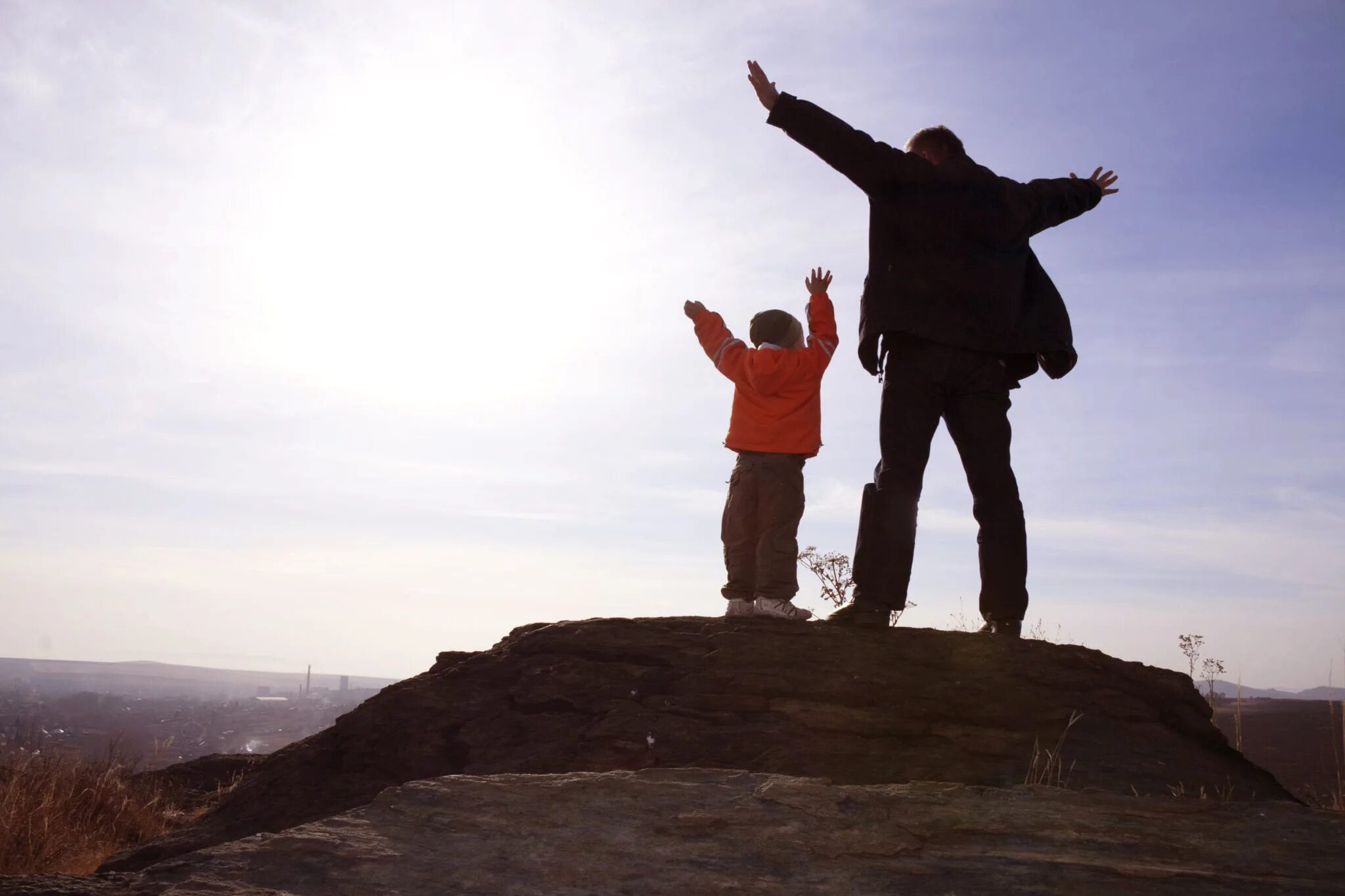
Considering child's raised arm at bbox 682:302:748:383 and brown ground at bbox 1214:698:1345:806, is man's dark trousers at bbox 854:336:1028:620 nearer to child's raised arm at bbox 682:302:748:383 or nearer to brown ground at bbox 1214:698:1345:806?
child's raised arm at bbox 682:302:748:383

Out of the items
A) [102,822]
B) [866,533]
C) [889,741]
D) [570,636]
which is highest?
[866,533]

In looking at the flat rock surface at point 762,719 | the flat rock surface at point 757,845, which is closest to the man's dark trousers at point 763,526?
the flat rock surface at point 762,719

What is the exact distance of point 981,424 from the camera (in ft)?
16.5

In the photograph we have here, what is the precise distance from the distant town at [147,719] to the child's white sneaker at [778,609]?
3536 millimetres

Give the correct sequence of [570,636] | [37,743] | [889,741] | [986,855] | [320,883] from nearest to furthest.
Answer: [320,883]
[986,855]
[889,741]
[570,636]
[37,743]

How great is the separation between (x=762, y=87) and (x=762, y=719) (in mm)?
3074

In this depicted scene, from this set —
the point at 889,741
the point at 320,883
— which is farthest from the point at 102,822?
→ the point at 889,741

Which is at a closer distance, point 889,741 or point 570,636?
point 889,741

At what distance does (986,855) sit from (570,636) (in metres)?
2.81

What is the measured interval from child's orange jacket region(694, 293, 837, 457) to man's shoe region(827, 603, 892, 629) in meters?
1.11

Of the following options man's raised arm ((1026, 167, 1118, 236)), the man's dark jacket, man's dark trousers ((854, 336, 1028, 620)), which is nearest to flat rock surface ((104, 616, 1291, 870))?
man's dark trousers ((854, 336, 1028, 620))

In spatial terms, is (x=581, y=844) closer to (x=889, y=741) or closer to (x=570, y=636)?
(x=889, y=741)

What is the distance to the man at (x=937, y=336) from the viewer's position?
4.87 meters

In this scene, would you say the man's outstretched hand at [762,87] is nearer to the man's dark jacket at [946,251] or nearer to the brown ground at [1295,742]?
the man's dark jacket at [946,251]
